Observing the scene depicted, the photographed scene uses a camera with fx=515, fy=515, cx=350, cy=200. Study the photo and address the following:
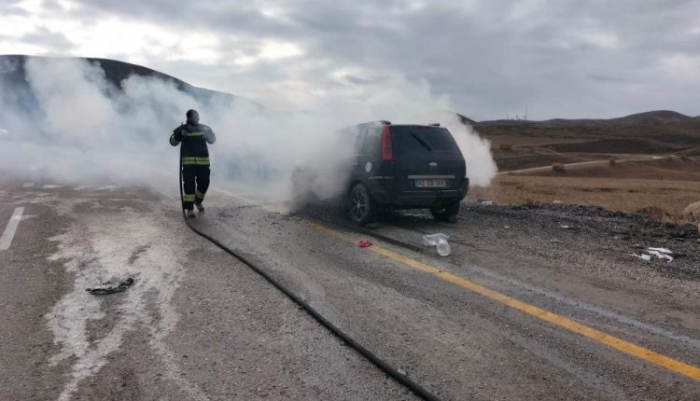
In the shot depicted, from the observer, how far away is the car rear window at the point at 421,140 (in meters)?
8.13

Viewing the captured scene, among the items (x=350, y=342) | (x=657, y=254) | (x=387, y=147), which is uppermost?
(x=387, y=147)

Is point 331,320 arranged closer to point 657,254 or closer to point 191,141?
point 657,254

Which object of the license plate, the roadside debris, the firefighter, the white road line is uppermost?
the firefighter

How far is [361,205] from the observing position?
8.38 metres

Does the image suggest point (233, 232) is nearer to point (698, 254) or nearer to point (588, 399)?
point (588, 399)

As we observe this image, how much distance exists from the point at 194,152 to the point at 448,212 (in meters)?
4.71

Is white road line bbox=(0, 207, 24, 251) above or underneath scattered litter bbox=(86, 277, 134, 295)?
above

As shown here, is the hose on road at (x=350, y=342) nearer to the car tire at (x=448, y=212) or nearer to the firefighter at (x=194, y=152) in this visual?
the firefighter at (x=194, y=152)

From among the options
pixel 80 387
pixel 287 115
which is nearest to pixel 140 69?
pixel 287 115

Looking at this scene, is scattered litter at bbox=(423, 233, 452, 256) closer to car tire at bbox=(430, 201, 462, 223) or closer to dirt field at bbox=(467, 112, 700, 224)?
car tire at bbox=(430, 201, 462, 223)

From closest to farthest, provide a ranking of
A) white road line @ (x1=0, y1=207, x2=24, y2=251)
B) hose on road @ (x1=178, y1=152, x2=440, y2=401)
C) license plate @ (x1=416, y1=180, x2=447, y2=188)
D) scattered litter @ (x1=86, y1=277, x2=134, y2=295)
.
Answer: hose on road @ (x1=178, y1=152, x2=440, y2=401), scattered litter @ (x1=86, y1=277, x2=134, y2=295), white road line @ (x1=0, y1=207, x2=24, y2=251), license plate @ (x1=416, y1=180, x2=447, y2=188)

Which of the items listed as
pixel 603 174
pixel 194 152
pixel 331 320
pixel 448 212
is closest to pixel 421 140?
pixel 448 212

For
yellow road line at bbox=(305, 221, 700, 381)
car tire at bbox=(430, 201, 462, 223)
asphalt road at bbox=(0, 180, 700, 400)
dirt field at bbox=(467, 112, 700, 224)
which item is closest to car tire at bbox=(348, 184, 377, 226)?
asphalt road at bbox=(0, 180, 700, 400)

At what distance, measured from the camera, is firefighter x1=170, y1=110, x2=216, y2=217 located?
9.30 meters
